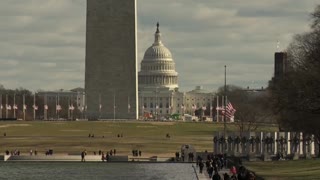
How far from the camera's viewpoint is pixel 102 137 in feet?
420

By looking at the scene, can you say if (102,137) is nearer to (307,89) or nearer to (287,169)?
(287,169)

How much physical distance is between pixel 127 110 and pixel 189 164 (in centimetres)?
7955

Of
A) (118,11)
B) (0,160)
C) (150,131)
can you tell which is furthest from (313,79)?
(118,11)

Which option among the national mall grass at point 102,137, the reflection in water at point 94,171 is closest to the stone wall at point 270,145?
the reflection in water at point 94,171

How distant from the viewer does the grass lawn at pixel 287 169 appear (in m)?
57.9

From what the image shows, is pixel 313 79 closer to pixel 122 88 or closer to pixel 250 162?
pixel 250 162

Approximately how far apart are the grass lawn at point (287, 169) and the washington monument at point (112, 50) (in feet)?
277

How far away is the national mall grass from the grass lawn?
2997cm

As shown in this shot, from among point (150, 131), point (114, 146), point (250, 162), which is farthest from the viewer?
point (150, 131)

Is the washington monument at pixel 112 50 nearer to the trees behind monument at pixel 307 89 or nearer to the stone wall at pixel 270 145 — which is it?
the stone wall at pixel 270 145

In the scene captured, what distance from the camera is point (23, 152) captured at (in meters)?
104

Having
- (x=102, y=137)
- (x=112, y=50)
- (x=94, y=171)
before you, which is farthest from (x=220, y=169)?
(x=112, y=50)

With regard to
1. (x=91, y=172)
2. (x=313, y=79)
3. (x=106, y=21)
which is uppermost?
(x=106, y=21)

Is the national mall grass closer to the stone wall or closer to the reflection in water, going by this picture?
the stone wall
